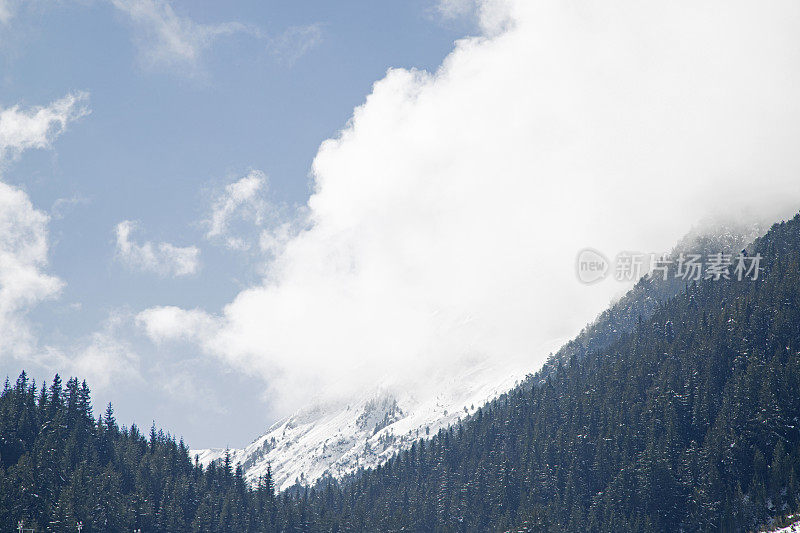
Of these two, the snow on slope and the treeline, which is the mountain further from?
the treeline

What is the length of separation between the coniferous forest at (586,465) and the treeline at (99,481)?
0.33 metres

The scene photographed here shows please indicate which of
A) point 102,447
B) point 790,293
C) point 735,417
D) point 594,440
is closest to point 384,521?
point 594,440

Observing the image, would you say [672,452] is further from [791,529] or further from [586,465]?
[791,529]

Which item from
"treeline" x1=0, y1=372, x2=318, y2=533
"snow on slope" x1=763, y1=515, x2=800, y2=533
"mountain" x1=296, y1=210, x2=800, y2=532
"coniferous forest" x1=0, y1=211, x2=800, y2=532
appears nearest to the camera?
"snow on slope" x1=763, y1=515, x2=800, y2=533

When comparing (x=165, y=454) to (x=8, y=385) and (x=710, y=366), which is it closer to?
(x=8, y=385)

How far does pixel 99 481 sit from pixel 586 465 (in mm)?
101333

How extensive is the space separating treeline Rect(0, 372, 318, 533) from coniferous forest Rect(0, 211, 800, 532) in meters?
0.33

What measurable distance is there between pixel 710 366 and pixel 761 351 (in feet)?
36.4

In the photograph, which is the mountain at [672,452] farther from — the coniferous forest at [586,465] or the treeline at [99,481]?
the treeline at [99,481]

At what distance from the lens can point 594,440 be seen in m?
178

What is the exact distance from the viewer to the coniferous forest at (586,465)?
13850 centimetres

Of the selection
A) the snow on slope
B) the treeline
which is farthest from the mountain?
the treeline

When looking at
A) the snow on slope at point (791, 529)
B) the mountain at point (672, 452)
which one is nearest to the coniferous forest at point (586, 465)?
the mountain at point (672, 452)

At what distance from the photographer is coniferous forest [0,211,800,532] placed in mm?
138500
